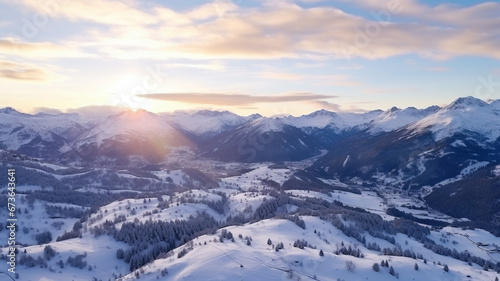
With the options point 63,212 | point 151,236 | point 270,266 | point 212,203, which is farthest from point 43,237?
point 270,266

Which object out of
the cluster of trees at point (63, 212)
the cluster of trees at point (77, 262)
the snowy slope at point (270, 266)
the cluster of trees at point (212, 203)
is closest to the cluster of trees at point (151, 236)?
the cluster of trees at point (77, 262)

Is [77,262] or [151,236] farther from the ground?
[77,262]

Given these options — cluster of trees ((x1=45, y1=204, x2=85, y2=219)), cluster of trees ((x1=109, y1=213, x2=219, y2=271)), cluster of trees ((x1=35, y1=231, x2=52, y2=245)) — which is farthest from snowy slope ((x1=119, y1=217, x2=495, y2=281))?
cluster of trees ((x1=45, y1=204, x2=85, y2=219))

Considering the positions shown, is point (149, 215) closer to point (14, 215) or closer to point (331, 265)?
point (14, 215)

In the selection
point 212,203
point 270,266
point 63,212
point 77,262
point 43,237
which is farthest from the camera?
point 212,203

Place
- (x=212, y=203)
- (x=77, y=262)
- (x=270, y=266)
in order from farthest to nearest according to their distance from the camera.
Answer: (x=212, y=203), (x=77, y=262), (x=270, y=266)

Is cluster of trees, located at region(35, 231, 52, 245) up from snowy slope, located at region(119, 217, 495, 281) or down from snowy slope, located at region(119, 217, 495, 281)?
down

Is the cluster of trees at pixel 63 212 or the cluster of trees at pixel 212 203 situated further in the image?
the cluster of trees at pixel 212 203

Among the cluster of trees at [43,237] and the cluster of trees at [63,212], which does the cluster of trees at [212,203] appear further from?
the cluster of trees at [43,237]

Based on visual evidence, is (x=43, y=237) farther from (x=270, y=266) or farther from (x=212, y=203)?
(x=270, y=266)

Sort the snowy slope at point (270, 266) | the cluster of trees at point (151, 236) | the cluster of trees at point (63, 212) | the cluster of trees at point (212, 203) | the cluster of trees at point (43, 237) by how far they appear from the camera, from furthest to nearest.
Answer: the cluster of trees at point (212, 203)
the cluster of trees at point (63, 212)
the cluster of trees at point (43, 237)
the cluster of trees at point (151, 236)
the snowy slope at point (270, 266)

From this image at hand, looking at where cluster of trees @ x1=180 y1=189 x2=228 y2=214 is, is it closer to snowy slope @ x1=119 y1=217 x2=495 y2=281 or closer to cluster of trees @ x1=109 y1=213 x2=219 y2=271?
cluster of trees @ x1=109 y1=213 x2=219 y2=271

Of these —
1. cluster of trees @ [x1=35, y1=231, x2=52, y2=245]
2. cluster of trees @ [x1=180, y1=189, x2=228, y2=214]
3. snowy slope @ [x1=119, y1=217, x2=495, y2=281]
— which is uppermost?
snowy slope @ [x1=119, y1=217, x2=495, y2=281]
